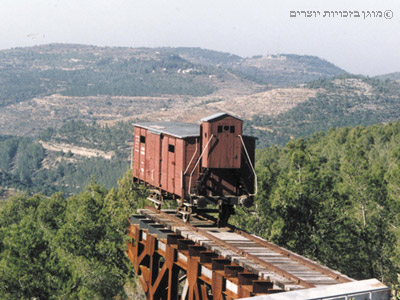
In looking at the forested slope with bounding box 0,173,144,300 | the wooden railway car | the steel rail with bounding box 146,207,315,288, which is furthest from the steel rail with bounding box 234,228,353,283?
the forested slope with bounding box 0,173,144,300

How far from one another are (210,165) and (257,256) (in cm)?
514

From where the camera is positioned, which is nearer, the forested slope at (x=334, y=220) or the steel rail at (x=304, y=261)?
the steel rail at (x=304, y=261)

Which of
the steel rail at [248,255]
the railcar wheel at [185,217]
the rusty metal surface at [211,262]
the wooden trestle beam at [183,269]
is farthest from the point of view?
the railcar wheel at [185,217]

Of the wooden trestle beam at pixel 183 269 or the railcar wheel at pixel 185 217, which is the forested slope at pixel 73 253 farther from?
the railcar wheel at pixel 185 217

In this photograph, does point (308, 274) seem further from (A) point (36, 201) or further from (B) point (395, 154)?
(A) point (36, 201)

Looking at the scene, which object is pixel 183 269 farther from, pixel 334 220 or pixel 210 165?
pixel 334 220

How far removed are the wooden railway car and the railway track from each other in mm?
926

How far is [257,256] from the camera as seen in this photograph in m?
20.5

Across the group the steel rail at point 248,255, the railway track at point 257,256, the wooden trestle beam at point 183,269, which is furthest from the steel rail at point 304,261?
the wooden trestle beam at point 183,269

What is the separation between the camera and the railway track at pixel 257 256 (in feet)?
58.8

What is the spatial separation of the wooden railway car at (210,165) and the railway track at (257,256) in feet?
3.04

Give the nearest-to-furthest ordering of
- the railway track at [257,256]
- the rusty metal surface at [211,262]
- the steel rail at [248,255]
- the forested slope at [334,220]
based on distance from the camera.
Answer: the steel rail at [248,255] → the railway track at [257,256] → the rusty metal surface at [211,262] → the forested slope at [334,220]

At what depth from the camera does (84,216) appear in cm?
3981

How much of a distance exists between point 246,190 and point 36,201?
4642 cm
